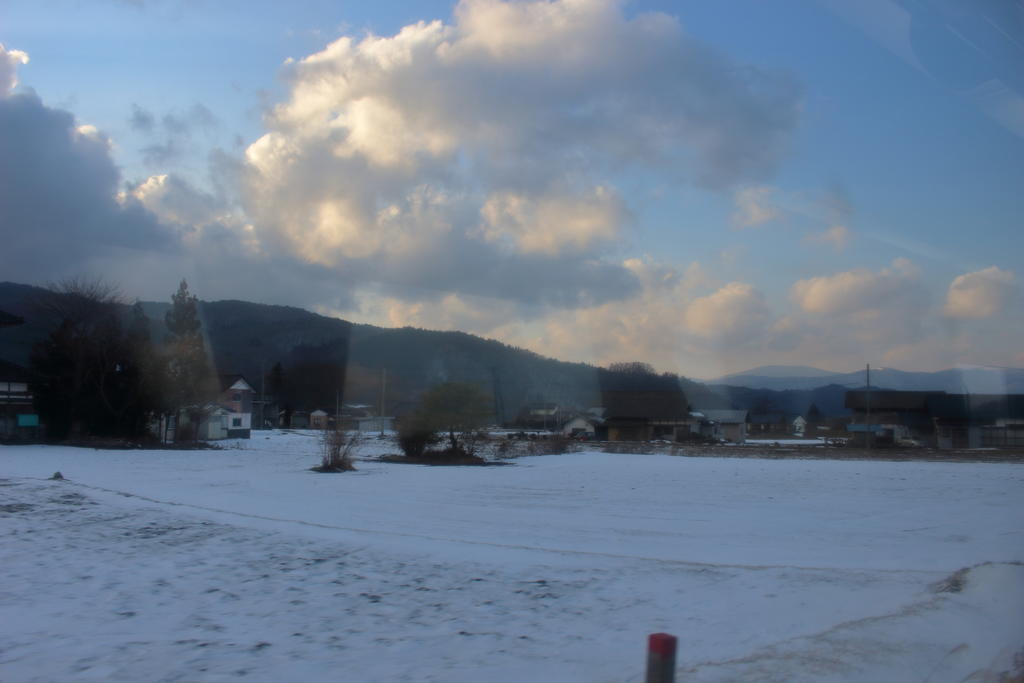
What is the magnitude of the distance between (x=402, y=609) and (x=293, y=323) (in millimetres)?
96145

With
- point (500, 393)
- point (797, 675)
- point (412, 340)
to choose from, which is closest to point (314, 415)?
point (412, 340)

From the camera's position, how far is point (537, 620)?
738 cm

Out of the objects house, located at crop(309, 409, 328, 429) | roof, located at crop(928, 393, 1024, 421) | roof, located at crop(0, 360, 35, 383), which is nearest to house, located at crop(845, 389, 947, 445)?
roof, located at crop(928, 393, 1024, 421)

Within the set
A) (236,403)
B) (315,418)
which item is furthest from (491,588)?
(315,418)

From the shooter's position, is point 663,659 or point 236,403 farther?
point 236,403

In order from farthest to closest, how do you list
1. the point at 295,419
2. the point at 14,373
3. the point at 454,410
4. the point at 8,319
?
the point at 295,419
the point at 8,319
the point at 14,373
the point at 454,410

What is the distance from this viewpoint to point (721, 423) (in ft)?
278

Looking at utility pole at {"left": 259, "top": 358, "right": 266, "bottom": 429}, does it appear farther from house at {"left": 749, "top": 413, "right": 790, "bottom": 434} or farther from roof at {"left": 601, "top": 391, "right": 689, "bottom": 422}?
house at {"left": 749, "top": 413, "right": 790, "bottom": 434}

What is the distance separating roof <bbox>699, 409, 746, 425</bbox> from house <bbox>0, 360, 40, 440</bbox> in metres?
65.6

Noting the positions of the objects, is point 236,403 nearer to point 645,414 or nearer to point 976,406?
point 645,414

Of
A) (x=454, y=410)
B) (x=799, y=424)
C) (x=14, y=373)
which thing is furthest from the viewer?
(x=799, y=424)

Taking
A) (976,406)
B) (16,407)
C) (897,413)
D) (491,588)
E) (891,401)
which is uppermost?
(891,401)

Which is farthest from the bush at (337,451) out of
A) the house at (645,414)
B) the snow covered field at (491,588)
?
the house at (645,414)

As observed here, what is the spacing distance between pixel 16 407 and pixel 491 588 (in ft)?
135
